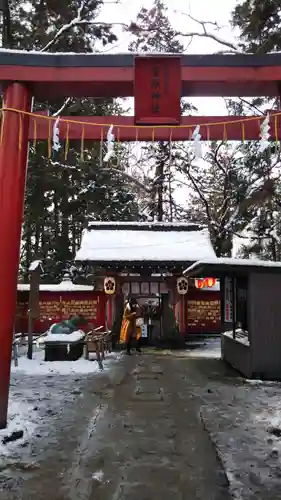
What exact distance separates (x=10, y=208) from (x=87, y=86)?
84.7 inches

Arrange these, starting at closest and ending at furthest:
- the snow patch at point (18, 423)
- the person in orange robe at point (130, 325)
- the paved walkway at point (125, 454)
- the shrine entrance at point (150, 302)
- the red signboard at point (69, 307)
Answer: the paved walkway at point (125, 454) < the snow patch at point (18, 423) < the person in orange robe at point (130, 325) < the shrine entrance at point (150, 302) < the red signboard at point (69, 307)

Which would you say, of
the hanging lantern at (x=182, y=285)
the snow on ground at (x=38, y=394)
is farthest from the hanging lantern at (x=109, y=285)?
the snow on ground at (x=38, y=394)

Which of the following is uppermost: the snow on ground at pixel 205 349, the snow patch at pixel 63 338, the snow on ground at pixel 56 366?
Result: the snow patch at pixel 63 338

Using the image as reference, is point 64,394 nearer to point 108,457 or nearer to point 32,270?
point 108,457

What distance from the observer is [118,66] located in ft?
22.1

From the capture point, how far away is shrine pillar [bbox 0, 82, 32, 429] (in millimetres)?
6422

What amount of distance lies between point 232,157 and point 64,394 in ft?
62.2

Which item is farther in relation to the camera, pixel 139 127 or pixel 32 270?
pixel 32 270

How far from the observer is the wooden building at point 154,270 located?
19203mm

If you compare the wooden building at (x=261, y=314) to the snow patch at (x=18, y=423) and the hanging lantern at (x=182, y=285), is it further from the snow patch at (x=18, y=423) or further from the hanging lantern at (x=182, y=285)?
the hanging lantern at (x=182, y=285)

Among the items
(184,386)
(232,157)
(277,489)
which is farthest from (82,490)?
(232,157)

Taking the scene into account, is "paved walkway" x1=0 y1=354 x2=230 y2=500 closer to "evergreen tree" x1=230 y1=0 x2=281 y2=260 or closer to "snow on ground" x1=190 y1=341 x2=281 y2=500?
"snow on ground" x1=190 y1=341 x2=281 y2=500

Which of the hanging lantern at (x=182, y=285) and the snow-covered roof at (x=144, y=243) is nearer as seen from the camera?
the snow-covered roof at (x=144, y=243)

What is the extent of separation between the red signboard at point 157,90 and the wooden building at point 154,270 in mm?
12338
